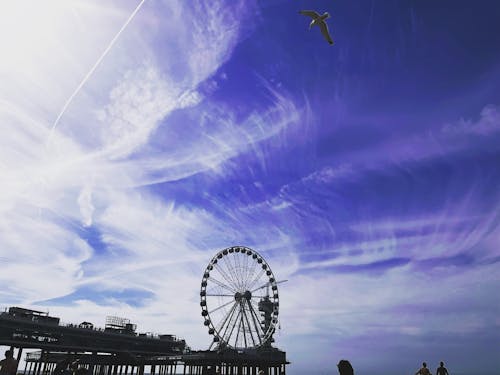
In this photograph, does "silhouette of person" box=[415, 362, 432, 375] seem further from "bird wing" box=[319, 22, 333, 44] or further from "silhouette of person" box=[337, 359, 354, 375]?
"bird wing" box=[319, 22, 333, 44]

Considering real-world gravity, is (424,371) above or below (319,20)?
below

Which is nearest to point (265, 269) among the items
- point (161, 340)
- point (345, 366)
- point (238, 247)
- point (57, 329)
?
point (238, 247)

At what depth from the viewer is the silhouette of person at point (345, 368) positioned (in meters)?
6.96

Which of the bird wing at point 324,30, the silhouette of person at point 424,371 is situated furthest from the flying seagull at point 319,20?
the silhouette of person at point 424,371

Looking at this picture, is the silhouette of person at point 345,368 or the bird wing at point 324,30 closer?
the silhouette of person at point 345,368

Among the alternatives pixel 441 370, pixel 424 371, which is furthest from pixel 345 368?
pixel 441 370

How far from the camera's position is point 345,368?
6988 millimetres

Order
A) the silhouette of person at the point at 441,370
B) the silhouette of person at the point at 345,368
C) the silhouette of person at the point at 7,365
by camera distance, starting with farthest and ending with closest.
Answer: the silhouette of person at the point at 441,370, the silhouette of person at the point at 7,365, the silhouette of person at the point at 345,368

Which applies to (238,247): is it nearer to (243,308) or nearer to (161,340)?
(243,308)

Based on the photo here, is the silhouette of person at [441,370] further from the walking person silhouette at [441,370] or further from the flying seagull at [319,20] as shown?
the flying seagull at [319,20]

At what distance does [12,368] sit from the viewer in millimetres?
12977

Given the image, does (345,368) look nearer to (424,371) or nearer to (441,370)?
(424,371)

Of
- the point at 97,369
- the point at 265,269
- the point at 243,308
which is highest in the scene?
the point at 265,269

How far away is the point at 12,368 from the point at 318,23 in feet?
74.0
